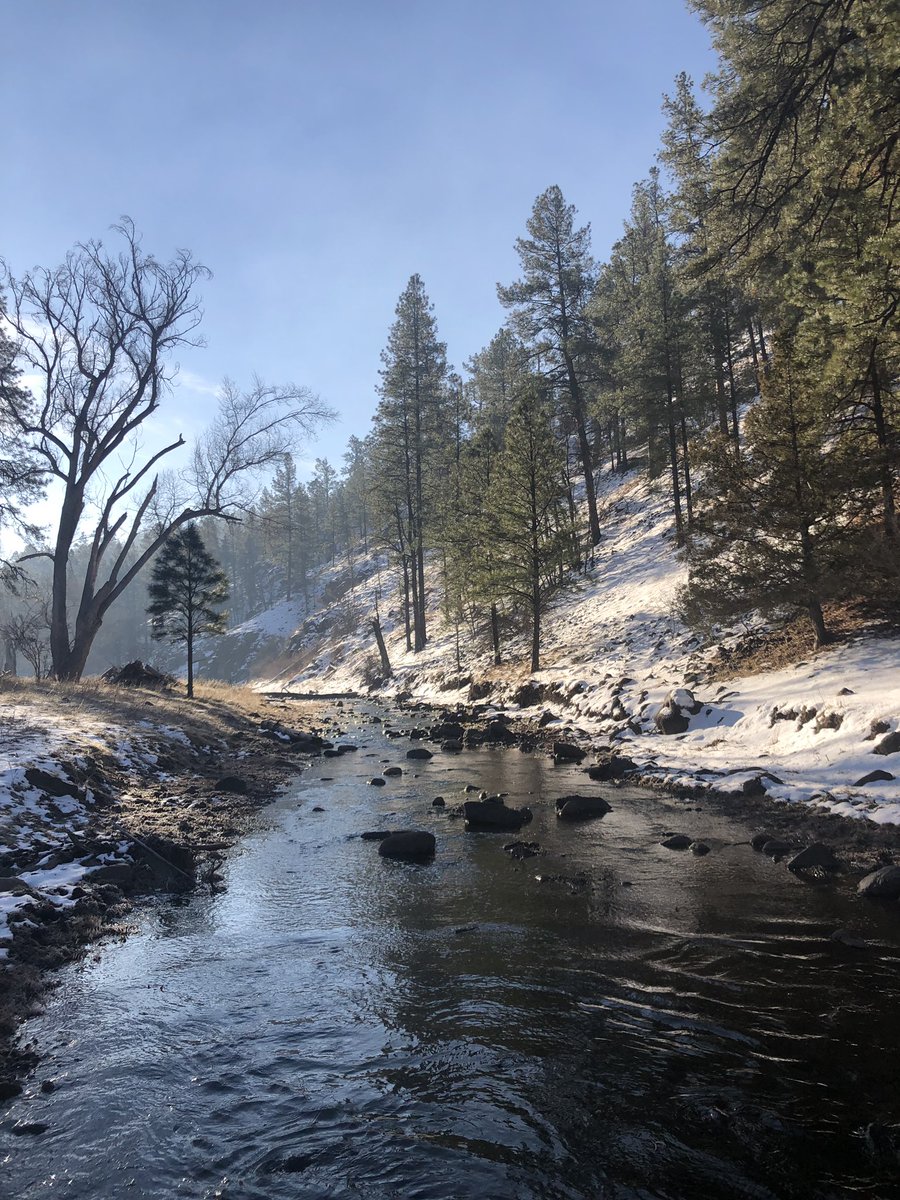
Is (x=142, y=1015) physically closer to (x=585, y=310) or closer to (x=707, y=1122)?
(x=707, y=1122)

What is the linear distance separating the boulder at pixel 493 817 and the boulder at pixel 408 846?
4.59ft


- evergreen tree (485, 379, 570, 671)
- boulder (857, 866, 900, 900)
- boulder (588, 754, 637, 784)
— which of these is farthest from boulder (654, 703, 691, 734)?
evergreen tree (485, 379, 570, 671)

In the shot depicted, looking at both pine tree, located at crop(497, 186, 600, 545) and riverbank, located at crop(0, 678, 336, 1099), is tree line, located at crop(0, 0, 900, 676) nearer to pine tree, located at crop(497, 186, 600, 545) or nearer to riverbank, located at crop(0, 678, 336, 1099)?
pine tree, located at crop(497, 186, 600, 545)

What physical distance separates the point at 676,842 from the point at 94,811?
9126mm

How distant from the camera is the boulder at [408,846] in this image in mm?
10266

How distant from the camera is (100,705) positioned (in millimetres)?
18734

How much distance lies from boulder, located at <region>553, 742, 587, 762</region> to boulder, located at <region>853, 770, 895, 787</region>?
7113 mm

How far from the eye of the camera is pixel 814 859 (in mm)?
8578

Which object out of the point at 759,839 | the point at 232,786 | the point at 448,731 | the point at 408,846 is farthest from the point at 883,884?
the point at 448,731

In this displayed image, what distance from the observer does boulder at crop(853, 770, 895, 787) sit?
10.4m

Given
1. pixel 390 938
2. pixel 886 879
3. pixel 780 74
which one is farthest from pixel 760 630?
pixel 390 938

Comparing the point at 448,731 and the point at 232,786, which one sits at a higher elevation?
the point at 448,731

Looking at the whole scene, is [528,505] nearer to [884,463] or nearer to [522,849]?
[884,463]

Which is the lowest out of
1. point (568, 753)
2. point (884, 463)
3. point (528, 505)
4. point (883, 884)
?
point (883, 884)
